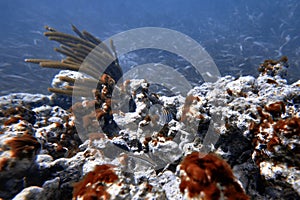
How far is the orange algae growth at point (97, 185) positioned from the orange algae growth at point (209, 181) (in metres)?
0.51

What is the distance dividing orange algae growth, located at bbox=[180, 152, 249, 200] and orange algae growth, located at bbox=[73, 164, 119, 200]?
0.51 metres

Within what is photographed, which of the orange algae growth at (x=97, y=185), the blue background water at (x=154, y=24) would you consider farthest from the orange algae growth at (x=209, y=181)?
the blue background water at (x=154, y=24)

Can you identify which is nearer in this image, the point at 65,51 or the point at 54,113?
the point at 54,113

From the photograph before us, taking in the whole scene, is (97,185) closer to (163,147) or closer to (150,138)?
(163,147)

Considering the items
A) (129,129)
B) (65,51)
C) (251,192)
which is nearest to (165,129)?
(129,129)

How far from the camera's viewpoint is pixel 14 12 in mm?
25375

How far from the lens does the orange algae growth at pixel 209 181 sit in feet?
3.67

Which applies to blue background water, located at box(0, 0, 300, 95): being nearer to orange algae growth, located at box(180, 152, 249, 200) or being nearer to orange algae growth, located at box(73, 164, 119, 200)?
orange algae growth, located at box(180, 152, 249, 200)

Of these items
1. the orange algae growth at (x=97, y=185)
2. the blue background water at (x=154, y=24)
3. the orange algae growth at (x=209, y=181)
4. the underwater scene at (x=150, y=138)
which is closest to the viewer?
the orange algae growth at (x=209, y=181)

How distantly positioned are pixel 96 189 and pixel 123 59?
1096 cm

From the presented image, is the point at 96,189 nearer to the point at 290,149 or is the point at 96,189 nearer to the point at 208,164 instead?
the point at 208,164

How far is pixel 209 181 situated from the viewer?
1127 mm

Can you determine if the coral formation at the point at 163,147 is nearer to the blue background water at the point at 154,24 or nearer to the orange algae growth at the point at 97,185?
the orange algae growth at the point at 97,185

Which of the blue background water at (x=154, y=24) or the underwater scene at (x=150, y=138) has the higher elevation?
the blue background water at (x=154, y=24)
